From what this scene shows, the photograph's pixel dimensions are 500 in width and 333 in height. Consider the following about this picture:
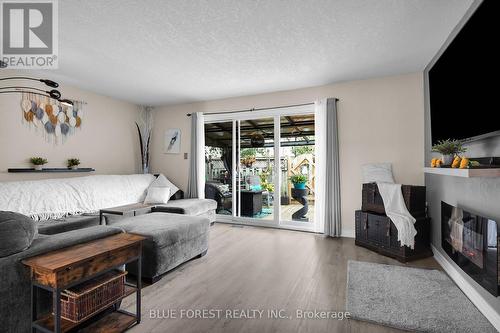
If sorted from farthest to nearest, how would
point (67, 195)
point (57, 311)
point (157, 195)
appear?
point (157, 195) → point (67, 195) → point (57, 311)

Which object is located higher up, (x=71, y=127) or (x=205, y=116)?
(x=205, y=116)

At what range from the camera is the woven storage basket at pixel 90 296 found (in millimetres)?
1464

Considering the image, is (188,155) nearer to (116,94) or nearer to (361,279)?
(116,94)

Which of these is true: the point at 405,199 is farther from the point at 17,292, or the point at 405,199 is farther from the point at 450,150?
the point at 17,292

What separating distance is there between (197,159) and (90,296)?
367 cm

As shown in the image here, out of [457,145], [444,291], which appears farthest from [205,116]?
[444,291]

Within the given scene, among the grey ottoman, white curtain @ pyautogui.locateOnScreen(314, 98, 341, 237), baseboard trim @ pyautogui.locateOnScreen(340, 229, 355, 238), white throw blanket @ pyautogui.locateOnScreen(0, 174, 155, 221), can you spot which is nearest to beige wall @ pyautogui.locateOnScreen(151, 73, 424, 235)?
baseboard trim @ pyautogui.locateOnScreen(340, 229, 355, 238)

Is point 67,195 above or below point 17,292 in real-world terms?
above

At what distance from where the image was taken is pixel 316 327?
1756mm

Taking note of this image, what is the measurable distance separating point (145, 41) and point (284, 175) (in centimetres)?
305

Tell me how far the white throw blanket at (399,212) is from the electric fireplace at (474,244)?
0.33 m

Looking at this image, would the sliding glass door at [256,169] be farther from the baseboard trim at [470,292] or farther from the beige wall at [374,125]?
the baseboard trim at [470,292]

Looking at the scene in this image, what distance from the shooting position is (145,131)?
220 inches

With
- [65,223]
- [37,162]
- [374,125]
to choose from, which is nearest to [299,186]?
[374,125]
